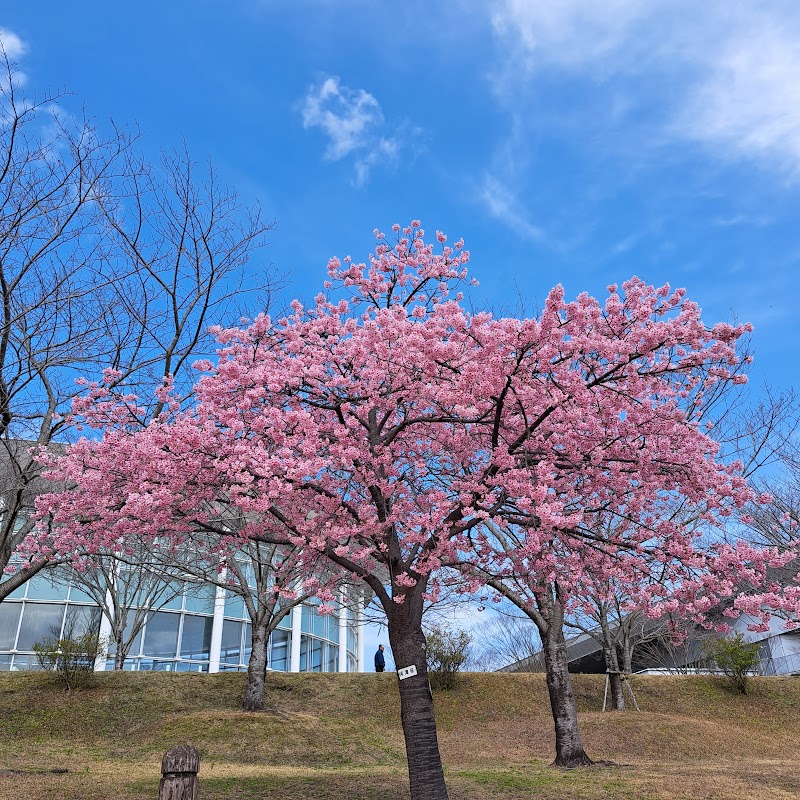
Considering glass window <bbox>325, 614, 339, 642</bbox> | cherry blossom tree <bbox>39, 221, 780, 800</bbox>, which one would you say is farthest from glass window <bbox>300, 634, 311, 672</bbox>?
cherry blossom tree <bbox>39, 221, 780, 800</bbox>

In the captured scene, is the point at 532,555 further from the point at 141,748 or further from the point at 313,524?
the point at 141,748

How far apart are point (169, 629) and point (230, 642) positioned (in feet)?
7.73

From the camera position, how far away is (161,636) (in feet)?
80.5

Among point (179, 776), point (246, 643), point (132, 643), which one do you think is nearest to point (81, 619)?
point (132, 643)

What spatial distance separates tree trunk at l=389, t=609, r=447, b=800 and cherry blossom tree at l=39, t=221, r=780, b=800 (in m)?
0.02

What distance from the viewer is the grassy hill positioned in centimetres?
995

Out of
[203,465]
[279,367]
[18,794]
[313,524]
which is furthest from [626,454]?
[18,794]

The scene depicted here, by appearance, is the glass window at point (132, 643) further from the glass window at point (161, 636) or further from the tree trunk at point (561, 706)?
the tree trunk at point (561, 706)

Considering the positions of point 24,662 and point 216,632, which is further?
point 216,632

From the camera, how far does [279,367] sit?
959 centimetres

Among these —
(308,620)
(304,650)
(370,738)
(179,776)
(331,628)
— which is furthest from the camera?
(331,628)

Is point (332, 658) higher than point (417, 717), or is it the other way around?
point (332, 658)

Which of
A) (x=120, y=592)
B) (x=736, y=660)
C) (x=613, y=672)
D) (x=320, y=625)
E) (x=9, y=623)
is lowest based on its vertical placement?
(x=613, y=672)

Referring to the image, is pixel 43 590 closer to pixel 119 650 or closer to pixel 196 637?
pixel 119 650
